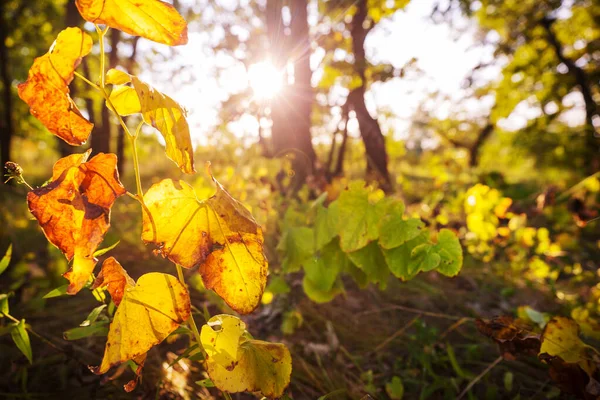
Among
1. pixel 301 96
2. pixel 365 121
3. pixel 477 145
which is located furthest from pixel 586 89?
pixel 301 96

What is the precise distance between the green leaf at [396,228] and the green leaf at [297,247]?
0.28m

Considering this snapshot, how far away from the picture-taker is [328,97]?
3123mm

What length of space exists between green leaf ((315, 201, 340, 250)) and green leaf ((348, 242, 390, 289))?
0.09 m

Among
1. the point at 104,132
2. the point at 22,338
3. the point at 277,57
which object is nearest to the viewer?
the point at 22,338

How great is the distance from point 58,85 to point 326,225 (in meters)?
0.78

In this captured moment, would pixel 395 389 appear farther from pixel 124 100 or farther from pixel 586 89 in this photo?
pixel 586 89

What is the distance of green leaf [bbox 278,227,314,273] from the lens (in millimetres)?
1221

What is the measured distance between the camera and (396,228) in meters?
0.99

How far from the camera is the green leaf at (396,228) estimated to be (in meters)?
0.96

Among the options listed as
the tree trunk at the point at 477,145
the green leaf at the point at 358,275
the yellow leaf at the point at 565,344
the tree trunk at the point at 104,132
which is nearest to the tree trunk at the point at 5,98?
the tree trunk at the point at 104,132

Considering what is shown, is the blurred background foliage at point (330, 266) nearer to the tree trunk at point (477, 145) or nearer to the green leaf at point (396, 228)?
the green leaf at point (396, 228)

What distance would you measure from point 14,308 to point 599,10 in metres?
9.81

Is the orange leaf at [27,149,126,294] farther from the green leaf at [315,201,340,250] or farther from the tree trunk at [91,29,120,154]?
the tree trunk at [91,29,120,154]

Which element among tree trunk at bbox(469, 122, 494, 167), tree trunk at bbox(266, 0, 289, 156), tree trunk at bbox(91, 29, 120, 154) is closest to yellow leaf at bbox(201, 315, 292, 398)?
tree trunk at bbox(266, 0, 289, 156)
